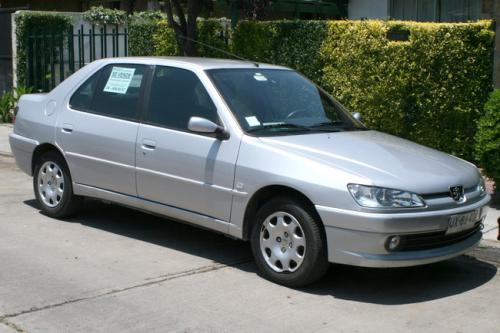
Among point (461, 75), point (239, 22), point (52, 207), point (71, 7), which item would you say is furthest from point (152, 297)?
point (71, 7)

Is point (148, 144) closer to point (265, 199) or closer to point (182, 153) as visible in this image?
Answer: point (182, 153)

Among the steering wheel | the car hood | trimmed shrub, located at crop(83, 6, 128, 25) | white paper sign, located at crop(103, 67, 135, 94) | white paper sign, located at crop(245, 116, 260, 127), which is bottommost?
the car hood

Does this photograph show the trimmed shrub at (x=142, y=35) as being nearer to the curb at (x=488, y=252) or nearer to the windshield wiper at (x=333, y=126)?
the windshield wiper at (x=333, y=126)

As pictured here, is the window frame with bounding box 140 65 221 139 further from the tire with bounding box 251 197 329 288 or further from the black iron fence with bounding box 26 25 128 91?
the black iron fence with bounding box 26 25 128 91

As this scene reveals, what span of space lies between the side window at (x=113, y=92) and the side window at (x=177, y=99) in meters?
0.21

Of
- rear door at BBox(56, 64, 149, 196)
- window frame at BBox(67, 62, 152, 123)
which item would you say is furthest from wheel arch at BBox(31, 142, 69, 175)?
window frame at BBox(67, 62, 152, 123)

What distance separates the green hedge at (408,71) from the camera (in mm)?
9508

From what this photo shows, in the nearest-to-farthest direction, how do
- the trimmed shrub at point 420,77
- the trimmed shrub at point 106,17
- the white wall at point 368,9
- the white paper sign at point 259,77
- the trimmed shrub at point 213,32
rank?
the white paper sign at point 259,77, the trimmed shrub at point 420,77, the trimmed shrub at point 213,32, the white wall at point 368,9, the trimmed shrub at point 106,17

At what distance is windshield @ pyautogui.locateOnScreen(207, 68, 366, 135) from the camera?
6133 mm

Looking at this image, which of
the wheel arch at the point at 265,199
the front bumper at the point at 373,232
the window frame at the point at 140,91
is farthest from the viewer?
the window frame at the point at 140,91

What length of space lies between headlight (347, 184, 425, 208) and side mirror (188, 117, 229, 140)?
1268 mm

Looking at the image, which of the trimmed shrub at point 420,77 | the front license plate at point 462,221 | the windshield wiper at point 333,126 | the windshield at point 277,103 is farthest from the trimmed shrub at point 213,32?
the front license plate at point 462,221

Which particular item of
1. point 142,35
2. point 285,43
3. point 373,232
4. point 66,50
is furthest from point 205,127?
point 66,50

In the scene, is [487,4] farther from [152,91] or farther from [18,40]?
[18,40]
